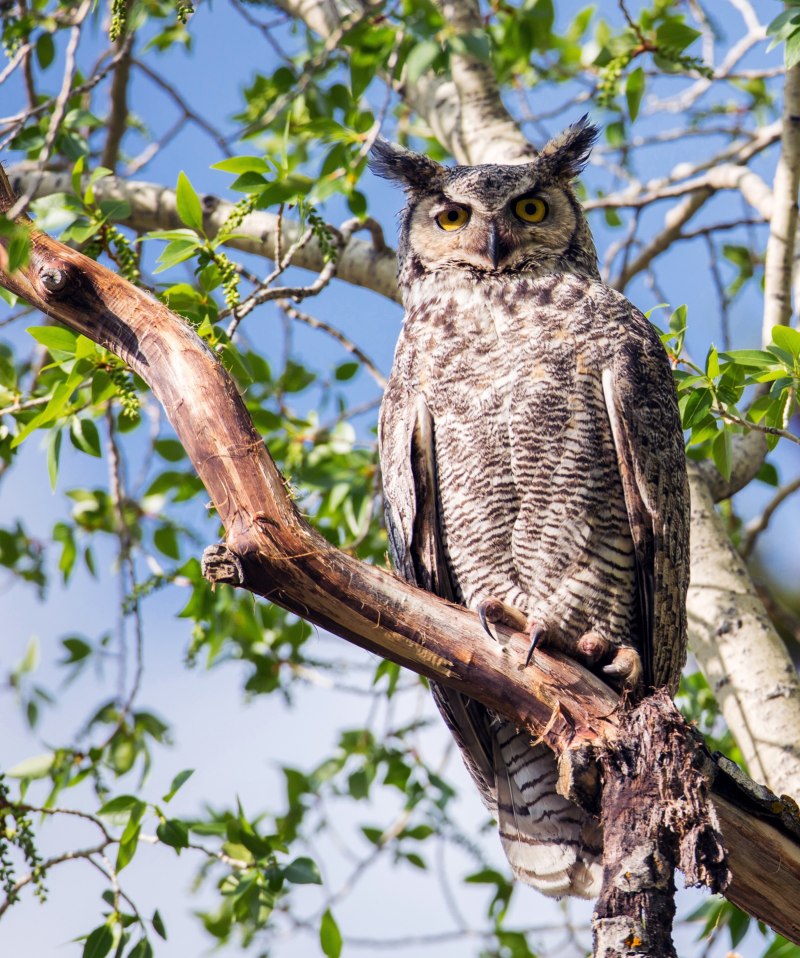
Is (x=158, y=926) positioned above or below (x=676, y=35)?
below

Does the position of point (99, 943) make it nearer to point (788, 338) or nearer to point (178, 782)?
point (178, 782)

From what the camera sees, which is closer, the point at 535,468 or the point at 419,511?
the point at 535,468

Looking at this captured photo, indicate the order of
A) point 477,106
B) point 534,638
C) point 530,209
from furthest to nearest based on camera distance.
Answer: point 477,106 < point 530,209 < point 534,638

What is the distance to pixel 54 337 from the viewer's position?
8.64 ft

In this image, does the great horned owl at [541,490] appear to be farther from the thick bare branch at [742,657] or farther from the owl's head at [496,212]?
the thick bare branch at [742,657]

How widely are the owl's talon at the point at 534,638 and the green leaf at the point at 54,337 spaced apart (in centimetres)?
132

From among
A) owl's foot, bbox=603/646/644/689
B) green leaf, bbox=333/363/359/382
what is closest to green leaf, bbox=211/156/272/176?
green leaf, bbox=333/363/359/382

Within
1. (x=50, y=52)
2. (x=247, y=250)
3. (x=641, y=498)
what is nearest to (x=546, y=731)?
(x=641, y=498)

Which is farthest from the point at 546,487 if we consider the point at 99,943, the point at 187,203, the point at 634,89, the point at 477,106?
the point at 477,106

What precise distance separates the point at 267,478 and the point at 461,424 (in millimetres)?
833

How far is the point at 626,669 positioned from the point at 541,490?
47 centimetres

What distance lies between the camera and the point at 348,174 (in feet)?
10.8

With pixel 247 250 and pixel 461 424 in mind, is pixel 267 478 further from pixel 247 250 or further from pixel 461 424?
pixel 247 250

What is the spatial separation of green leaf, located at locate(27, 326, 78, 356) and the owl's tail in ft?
4.91
